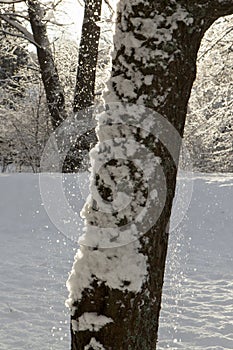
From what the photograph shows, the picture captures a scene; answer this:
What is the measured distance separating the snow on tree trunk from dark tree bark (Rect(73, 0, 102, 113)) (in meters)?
8.75

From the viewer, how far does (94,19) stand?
11469 millimetres

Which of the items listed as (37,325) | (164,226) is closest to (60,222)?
(37,325)

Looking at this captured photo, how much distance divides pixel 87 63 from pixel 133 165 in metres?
8.99

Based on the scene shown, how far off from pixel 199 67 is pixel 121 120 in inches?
422

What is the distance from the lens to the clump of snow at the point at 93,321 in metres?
2.50

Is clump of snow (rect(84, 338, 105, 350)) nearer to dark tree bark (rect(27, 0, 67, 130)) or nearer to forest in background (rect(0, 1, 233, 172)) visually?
forest in background (rect(0, 1, 233, 172))

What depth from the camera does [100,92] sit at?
46.8 ft

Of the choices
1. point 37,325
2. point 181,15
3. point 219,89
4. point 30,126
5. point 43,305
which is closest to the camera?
point 181,15

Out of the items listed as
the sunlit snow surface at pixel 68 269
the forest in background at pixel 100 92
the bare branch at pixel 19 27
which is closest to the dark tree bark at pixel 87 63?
the forest in background at pixel 100 92

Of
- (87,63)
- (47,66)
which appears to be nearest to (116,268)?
(87,63)

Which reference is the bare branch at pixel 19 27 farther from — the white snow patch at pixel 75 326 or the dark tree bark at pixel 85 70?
the white snow patch at pixel 75 326

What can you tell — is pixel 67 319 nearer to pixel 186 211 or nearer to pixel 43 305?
pixel 43 305

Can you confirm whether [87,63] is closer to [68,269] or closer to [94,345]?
[68,269]

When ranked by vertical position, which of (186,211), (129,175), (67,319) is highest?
(129,175)
